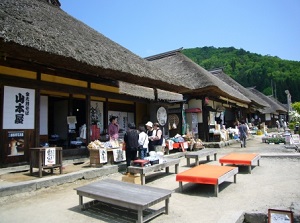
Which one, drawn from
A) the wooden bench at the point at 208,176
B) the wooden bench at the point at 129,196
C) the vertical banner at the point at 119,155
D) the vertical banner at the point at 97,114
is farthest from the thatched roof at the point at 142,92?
the wooden bench at the point at 129,196

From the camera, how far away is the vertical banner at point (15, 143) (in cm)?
620

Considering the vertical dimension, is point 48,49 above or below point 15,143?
above

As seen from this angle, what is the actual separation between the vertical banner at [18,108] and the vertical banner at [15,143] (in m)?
0.19

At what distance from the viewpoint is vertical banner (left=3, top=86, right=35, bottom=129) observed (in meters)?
6.20

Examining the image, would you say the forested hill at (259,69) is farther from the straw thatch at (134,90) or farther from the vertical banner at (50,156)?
the vertical banner at (50,156)

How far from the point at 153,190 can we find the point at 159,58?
15804 mm

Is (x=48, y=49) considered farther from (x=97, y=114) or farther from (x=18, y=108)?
(x=97, y=114)

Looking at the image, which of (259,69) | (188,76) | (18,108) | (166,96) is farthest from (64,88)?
(259,69)

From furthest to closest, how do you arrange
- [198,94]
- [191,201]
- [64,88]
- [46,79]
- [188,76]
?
[188,76] → [198,94] → [64,88] → [46,79] → [191,201]

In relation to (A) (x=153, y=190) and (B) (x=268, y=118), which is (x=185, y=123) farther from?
(B) (x=268, y=118)

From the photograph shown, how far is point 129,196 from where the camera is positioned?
376 cm

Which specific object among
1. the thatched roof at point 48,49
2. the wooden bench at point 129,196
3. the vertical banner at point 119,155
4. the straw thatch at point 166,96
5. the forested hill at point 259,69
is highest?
the forested hill at point 259,69

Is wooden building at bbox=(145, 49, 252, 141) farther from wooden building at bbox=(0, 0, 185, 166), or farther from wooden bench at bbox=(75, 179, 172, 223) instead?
wooden bench at bbox=(75, 179, 172, 223)

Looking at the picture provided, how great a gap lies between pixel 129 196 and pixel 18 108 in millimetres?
4451
